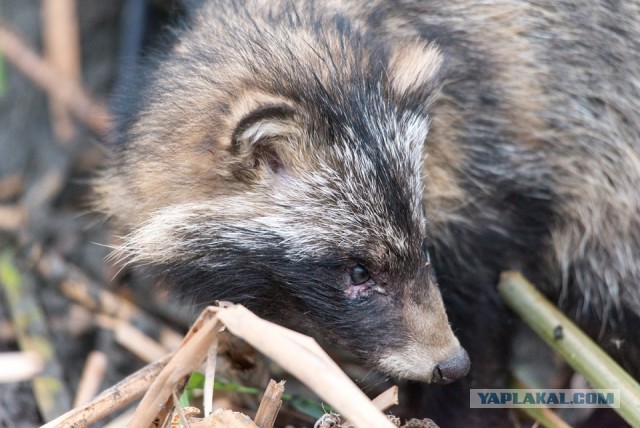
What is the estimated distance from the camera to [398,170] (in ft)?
10.5

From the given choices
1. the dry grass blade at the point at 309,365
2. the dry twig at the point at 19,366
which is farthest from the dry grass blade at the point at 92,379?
the dry grass blade at the point at 309,365

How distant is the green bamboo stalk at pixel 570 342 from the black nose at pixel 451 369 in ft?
2.54

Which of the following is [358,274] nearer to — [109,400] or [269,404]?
[269,404]

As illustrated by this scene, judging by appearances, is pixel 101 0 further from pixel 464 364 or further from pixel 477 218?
pixel 464 364

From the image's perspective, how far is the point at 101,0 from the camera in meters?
6.00

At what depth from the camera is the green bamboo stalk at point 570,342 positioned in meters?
3.51

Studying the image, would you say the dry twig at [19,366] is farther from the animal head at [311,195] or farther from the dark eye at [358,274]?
the dark eye at [358,274]

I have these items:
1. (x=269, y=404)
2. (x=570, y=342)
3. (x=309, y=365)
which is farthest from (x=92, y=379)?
(x=570, y=342)

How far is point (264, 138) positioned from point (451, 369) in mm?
1039

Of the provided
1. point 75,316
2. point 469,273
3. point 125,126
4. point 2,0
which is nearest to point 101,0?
point 2,0

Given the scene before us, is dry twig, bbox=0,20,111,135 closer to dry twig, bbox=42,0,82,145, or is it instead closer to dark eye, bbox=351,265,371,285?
dry twig, bbox=42,0,82,145

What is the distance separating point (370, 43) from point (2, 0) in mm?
2947

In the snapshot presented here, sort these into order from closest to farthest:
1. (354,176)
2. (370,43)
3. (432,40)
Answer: (354,176) < (370,43) < (432,40)

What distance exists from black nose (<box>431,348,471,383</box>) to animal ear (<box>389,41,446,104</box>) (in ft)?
3.20
